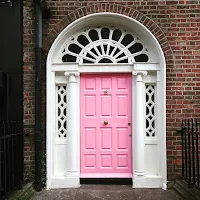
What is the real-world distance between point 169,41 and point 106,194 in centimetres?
315

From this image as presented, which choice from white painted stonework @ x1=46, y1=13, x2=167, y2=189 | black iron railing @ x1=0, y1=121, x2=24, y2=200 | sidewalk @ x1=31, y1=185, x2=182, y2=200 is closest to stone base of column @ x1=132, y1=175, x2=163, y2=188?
white painted stonework @ x1=46, y1=13, x2=167, y2=189

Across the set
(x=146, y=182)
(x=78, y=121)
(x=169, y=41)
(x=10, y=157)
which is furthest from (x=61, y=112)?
(x=169, y=41)

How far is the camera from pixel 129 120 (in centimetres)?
450

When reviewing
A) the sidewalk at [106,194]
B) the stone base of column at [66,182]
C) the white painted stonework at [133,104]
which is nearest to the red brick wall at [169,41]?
the white painted stonework at [133,104]

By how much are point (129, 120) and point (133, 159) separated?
780mm

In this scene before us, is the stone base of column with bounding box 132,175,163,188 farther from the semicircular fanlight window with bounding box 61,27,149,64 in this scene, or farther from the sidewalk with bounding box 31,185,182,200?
the semicircular fanlight window with bounding box 61,27,149,64

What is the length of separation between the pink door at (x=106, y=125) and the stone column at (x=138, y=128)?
17 centimetres

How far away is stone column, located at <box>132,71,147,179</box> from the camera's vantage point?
169 inches

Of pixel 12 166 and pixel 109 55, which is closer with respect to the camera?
pixel 12 166

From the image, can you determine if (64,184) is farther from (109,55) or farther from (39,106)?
(109,55)

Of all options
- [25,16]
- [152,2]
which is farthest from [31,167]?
[152,2]

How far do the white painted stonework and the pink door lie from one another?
0.14 meters

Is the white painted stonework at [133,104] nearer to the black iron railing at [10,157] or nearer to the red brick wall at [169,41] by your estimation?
the red brick wall at [169,41]

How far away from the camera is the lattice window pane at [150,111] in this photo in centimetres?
446
